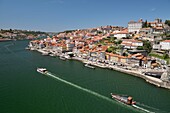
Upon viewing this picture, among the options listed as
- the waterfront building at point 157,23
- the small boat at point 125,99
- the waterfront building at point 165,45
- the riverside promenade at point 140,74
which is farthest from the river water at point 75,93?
the waterfront building at point 157,23

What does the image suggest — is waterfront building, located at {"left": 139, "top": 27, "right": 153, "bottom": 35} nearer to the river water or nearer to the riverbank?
the riverbank

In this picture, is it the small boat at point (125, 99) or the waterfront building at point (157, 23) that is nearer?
the small boat at point (125, 99)

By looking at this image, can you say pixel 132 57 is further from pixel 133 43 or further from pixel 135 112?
pixel 135 112

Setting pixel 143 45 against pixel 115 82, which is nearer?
pixel 115 82

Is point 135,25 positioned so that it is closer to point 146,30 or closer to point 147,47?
point 146,30

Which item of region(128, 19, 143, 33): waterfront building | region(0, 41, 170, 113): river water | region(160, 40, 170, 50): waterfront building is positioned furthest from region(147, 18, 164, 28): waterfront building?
region(0, 41, 170, 113): river water

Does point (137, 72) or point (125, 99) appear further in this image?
point (137, 72)

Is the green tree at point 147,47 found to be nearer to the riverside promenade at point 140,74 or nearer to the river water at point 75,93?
the riverside promenade at point 140,74

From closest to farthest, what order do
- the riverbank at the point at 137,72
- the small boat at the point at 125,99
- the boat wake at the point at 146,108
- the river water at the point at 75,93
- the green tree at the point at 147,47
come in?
the boat wake at the point at 146,108 → the river water at the point at 75,93 → the small boat at the point at 125,99 → the riverbank at the point at 137,72 → the green tree at the point at 147,47

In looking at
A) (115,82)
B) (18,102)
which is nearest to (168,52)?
(115,82)

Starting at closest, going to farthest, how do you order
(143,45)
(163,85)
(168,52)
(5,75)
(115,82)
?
1. (163,85)
2. (115,82)
3. (5,75)
4. (168,52)
5. (143,45)

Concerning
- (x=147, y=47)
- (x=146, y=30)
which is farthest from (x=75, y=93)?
(x=146, y=30)
